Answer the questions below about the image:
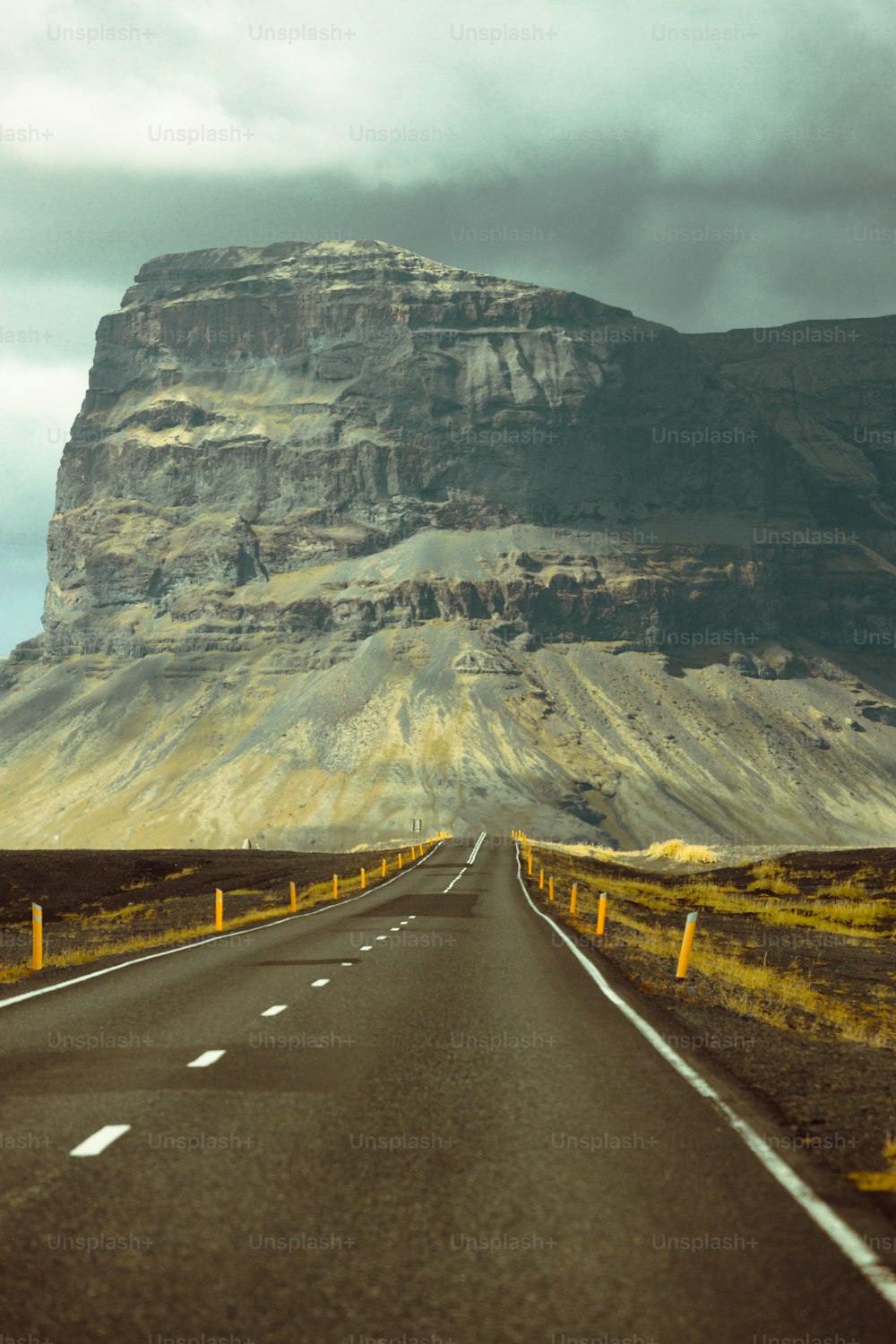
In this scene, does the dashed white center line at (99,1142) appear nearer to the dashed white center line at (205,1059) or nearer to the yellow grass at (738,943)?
the dashed white center line at (205,1059)

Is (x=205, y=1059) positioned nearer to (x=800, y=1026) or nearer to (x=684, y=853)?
(x=800, y=1026)

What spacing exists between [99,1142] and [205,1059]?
325 cm

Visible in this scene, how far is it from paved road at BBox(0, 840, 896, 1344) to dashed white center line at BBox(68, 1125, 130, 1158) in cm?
4

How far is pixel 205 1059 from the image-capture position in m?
11.2

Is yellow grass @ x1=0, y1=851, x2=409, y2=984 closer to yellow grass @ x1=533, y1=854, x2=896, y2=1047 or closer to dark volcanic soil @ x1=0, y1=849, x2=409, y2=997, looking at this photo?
dark volcanic soil @ x1=0, y1=849, x2=409, y2=997

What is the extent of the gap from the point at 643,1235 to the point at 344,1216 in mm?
1451

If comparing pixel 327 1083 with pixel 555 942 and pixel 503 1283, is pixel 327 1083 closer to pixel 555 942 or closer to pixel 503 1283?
pixel 503 1283

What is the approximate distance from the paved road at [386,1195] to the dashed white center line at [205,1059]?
0.10 ft

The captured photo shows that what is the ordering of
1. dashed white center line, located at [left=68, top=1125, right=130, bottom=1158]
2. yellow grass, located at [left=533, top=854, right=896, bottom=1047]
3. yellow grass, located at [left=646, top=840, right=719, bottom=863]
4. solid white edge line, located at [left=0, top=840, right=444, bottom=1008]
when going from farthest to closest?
1. yellow grass, located at [left=646, top=840, right=719, bottom=863]
2. yellow grass, located at [left=533, top=854, right=896, bottom=1047]
3. solid white edge line, located at [left=0, top=840, right=444, bottom=1008]
4. dashed white center line, located at [left=68, top=1125, right=130, bottom=1158]

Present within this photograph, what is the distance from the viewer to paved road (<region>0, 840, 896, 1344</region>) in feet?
17.3

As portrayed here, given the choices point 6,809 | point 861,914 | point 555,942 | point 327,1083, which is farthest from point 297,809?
point 327,1083

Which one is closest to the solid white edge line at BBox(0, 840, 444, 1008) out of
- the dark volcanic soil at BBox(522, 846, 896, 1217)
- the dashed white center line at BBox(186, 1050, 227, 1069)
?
the dashed white center line at BBox(186, 1050, 227, 1069)

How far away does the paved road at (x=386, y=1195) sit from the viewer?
526 cm

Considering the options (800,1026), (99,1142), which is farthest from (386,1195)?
(800,1026)
